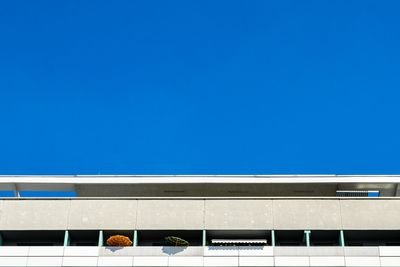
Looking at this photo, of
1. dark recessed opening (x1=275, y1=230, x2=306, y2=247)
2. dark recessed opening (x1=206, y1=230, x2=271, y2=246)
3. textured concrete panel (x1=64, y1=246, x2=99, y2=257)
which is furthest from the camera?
dark recessed opening (x1=275, y1=230, x2=306, y2=247)

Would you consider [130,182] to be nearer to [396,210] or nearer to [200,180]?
[200,180]

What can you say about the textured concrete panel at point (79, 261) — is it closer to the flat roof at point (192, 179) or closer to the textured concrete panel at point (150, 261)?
the textured concrete panel at point (150, 261)

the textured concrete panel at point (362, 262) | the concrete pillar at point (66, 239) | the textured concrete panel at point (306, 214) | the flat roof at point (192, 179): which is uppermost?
the flat roof at point (192, 179)

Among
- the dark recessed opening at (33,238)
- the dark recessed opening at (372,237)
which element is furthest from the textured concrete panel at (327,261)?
the dark recessed opening at (33,238)

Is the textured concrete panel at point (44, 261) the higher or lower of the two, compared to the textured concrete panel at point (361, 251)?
lower

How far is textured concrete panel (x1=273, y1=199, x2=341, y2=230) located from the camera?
56250 mm

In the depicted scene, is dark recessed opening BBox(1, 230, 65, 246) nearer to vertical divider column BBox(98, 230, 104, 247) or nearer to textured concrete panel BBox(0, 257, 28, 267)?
vertical divider column BBox(98, 230, 104, 247)

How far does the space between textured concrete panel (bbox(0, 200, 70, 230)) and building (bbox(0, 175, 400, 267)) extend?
0.22 ft

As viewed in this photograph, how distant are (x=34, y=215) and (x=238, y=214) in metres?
13.9

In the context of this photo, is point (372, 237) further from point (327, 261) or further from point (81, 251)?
point (81, 251)

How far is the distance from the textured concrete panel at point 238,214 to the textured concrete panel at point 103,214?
5.25m

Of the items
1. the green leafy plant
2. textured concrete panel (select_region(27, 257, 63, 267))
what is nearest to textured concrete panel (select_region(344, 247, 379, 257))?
the green leafy plant

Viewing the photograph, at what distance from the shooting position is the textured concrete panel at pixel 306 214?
5625cm

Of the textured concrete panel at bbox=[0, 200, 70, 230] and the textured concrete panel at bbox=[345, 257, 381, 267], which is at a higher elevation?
the textured concrete panel at bbox=[0, 200, 70, 230]
